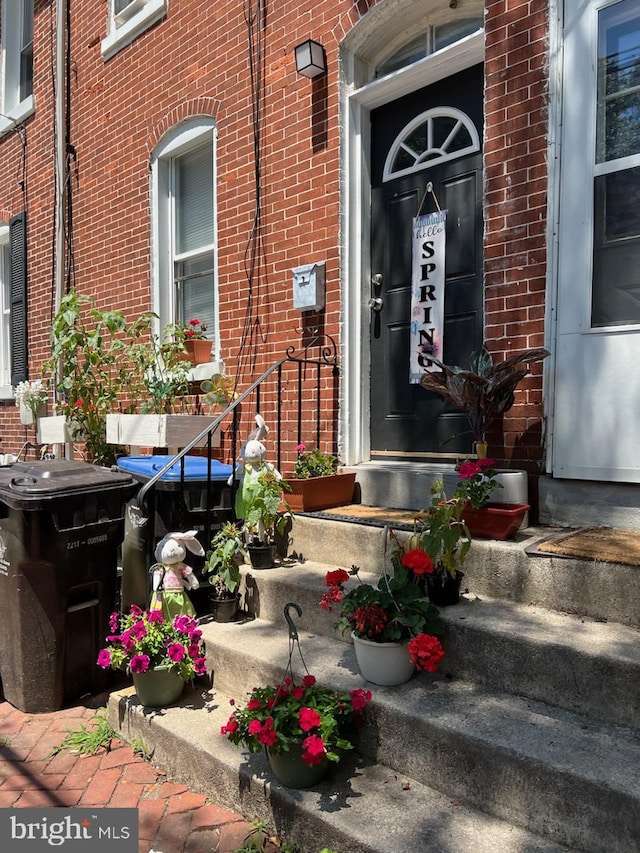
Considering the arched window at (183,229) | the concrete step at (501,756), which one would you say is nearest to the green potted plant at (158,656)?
the concrete step at (501,756)

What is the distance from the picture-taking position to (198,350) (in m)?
5.15

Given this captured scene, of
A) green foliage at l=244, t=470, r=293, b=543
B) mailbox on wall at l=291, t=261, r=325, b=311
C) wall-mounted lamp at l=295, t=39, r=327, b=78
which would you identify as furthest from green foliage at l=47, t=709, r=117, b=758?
wall-mounted lamp at l=295, t=39, r=327, b=78

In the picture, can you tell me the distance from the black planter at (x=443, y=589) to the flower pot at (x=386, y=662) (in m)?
0.33

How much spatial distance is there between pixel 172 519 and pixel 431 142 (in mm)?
2814

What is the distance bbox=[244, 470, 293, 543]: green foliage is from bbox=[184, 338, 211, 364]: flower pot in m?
1.87

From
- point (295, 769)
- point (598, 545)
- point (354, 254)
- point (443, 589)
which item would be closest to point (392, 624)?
point (443, 589)

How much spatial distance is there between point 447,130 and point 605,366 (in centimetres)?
189

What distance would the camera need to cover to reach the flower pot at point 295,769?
218 centimetres

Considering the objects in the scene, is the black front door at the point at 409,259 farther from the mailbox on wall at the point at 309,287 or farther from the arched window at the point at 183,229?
the arched window at the point at 183,229

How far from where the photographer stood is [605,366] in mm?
3031

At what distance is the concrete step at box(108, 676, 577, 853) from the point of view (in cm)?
189

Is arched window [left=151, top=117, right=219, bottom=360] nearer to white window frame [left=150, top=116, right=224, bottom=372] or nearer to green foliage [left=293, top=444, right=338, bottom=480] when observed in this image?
white window frame [left=150, top=116, right=224, bottom=372]

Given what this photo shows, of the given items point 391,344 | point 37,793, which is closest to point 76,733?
point 37,793

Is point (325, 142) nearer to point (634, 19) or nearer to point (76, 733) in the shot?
point (634, 19)
